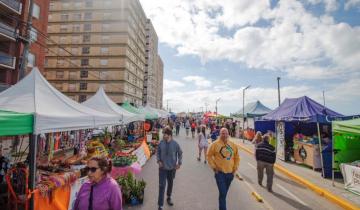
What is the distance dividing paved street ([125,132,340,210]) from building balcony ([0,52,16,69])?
22636 mm

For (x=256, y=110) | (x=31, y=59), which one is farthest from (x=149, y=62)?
(x=256, y=110)

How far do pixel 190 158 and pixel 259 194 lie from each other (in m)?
6.05

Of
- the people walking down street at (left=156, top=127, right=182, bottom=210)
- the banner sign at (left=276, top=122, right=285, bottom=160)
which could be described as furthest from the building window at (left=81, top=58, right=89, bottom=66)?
the people walking down street at (left=156, top=127, right=182, bottom=210)

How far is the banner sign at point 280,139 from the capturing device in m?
12.9

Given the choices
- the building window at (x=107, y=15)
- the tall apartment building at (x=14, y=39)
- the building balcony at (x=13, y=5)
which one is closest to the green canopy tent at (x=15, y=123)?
the tall apartment building at (x=14, y=39)

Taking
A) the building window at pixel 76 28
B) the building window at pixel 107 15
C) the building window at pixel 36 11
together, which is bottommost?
the building window at pixel 36 11

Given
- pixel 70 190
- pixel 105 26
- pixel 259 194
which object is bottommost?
pixel 259 194

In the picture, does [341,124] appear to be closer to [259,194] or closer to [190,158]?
[259,194]

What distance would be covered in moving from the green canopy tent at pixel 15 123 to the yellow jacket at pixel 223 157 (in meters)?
3.78

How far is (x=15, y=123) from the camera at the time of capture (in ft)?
13.5

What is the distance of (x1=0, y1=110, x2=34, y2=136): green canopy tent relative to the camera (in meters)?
3.93

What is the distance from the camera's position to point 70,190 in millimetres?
5316

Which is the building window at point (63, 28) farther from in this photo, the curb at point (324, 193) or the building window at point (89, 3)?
the curb at point (324, 193)

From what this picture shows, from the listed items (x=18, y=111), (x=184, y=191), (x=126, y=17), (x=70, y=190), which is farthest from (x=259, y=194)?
(x=126, y=17)
